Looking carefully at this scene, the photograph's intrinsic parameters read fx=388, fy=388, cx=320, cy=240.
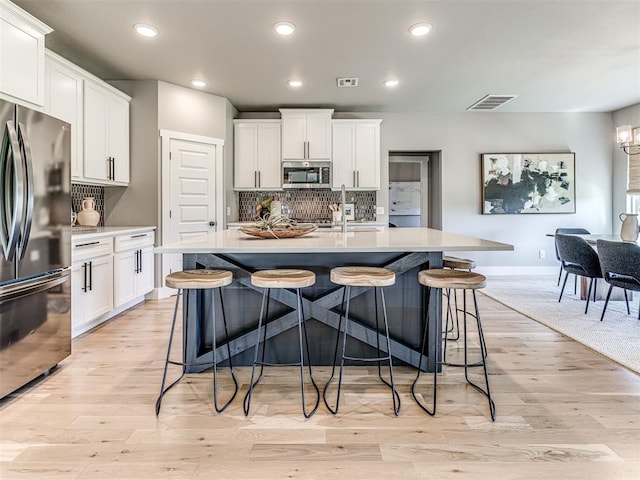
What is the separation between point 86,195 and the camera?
14.5ft

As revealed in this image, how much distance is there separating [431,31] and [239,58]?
6.30 feet

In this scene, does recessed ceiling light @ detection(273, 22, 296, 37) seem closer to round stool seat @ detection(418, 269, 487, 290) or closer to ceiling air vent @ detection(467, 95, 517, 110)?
round stool seat @ detection(418, 269, 487, 290)

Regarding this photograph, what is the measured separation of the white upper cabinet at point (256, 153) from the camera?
576 centimetres

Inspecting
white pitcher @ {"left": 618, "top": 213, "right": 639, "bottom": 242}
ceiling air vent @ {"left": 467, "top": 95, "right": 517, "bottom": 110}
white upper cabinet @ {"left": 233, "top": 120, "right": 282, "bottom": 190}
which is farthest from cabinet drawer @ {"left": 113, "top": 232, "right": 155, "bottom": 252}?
white pitcher @ {"left": 618, "top": 213, "right": 639, "bottom": 242}

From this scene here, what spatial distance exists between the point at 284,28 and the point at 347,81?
1.51 metres

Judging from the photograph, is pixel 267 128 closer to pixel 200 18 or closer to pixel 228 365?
pixel 200 18

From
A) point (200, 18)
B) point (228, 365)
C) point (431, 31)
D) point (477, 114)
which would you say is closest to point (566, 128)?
point (477, 114)

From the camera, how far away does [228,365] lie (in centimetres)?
264

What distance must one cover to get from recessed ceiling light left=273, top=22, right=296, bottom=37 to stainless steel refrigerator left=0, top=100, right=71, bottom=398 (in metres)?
1.87

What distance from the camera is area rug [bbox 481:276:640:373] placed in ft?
9.87

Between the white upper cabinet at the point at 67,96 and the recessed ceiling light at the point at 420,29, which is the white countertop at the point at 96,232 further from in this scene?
the recessed ceiling light at the point at 420,29

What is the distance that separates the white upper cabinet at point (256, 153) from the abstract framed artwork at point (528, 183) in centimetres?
335

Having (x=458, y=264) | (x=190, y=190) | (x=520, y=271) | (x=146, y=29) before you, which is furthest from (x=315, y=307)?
(x=520, y=271)

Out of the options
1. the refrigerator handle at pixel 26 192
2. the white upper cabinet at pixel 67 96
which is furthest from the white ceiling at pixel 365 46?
the refrigerator handle at pixel 26 192
